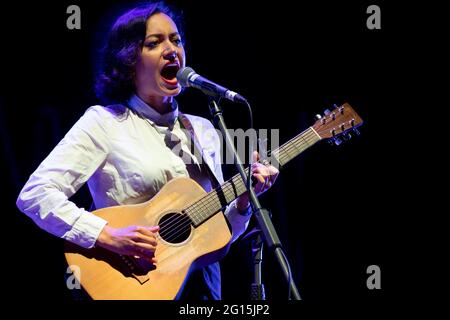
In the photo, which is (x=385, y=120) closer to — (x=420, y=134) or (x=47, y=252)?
(x=420, y=134)

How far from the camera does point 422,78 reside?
3682 mm

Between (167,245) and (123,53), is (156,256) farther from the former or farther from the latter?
(123,53)

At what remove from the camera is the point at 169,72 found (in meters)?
2.71

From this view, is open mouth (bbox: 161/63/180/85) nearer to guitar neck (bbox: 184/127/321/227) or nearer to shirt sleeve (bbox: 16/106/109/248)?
shirt sleeve (bbox: 16/106/109/248)

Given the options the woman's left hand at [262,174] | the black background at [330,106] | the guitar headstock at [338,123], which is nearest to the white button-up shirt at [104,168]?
the woman's left hand at [262,174]

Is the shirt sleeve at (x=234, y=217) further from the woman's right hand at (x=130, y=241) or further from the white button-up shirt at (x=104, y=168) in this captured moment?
the woman's right hand at (x=130, y=241)

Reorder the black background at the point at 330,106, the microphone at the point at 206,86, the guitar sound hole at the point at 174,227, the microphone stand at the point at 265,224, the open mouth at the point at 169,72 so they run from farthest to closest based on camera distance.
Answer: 1. the black background at the point at 330,106
2. the open mouth at the point at 169,72
3. the guitar sound hole at the point at 174,227
4. the microphone at the point at 206,86
5. the microphone stand at the point at 265,224

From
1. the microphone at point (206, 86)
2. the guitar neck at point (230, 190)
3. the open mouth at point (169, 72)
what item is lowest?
the guitar neck at point (230, 190)

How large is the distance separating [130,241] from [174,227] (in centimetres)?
26

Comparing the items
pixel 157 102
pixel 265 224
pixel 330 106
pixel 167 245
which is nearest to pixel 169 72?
pixel 157 102

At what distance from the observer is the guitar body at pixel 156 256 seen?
2.21 metres

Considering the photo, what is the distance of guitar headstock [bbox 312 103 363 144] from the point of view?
2.78 metres

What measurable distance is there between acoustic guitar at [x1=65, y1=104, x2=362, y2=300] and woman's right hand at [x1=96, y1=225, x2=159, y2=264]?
5cm

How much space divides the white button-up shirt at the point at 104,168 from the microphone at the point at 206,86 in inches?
18.7
